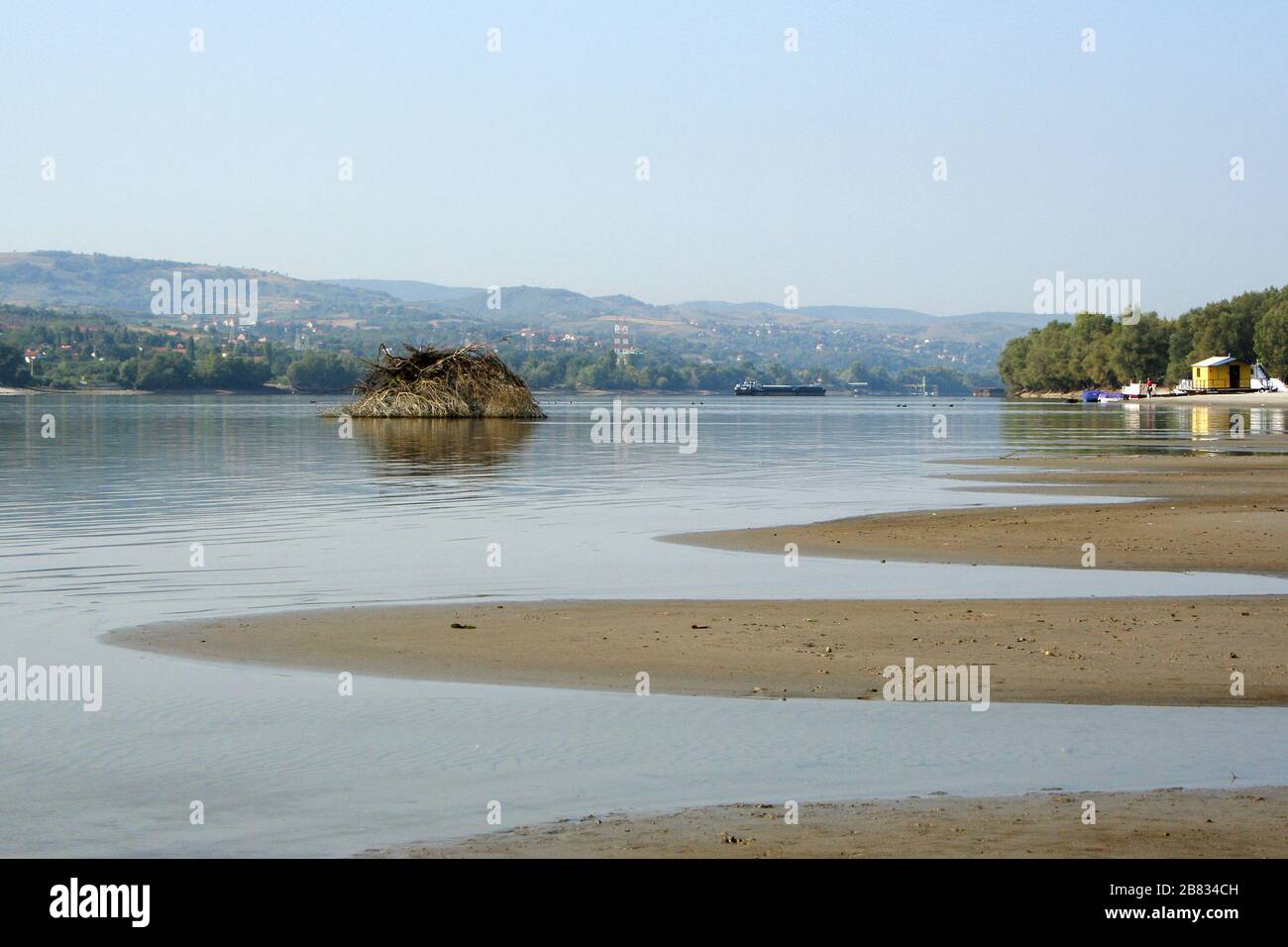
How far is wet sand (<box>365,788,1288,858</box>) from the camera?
347 inches

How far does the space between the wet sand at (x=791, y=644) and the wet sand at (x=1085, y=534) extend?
5.26 m

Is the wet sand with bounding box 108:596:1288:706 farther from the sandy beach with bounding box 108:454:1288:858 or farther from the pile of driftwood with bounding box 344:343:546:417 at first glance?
the pile of driftwood with bounding box 344:343:546:417

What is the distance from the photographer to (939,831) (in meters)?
9.29

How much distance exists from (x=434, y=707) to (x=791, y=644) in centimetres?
438

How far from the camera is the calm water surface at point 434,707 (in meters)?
10.5

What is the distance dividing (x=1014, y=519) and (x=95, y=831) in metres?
24.3

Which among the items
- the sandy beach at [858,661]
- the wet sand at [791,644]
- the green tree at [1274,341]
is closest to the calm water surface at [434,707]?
the sandy beach at [858,661]

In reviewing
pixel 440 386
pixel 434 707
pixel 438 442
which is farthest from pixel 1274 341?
pixel 434 707

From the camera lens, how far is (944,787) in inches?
418

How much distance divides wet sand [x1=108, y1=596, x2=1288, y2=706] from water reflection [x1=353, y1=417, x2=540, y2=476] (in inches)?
1196

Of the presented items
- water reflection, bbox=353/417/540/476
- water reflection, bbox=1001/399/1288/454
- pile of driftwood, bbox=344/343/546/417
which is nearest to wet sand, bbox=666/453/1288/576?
water reflection, bbox=353/417/540/476
